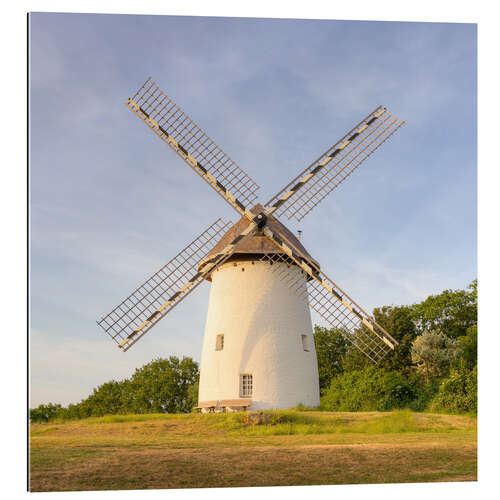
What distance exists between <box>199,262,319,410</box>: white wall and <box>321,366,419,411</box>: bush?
314 centimetres

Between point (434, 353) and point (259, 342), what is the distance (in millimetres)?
9934

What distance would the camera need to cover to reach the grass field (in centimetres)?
827

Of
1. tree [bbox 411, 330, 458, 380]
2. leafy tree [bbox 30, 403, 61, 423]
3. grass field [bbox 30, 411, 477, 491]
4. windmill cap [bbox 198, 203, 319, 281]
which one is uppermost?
windmill cap [bbox 198, 203, 319, 281]

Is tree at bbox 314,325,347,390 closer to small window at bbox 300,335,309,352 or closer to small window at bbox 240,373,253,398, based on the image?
small window at bbox 300,335,309,352

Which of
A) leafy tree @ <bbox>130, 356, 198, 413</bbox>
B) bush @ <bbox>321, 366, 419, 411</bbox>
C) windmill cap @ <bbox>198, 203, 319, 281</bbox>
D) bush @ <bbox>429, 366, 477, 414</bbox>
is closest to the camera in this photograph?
bush @ <bbox>429, 366, 477, 414</bbox>

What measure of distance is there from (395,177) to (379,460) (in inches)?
276

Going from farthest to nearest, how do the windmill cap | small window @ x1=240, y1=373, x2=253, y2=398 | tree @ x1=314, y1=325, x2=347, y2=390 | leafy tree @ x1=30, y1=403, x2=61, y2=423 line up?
tree @ x1=314, y1=325, x2=347, y2=390 → the windmill cap → small window @ x1=240, y1=373, x2=253, y2=398 → leafy tree @ x1=30, y1=403, x2=61, y2=423

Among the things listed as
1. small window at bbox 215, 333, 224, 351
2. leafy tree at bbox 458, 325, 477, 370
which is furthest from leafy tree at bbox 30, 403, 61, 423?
leafy tree at bbox 458, 325, 477, 370

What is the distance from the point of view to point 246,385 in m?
15.0

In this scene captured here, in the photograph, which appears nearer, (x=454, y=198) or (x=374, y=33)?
(x=374, y=33)

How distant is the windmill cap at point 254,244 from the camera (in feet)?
49.5
